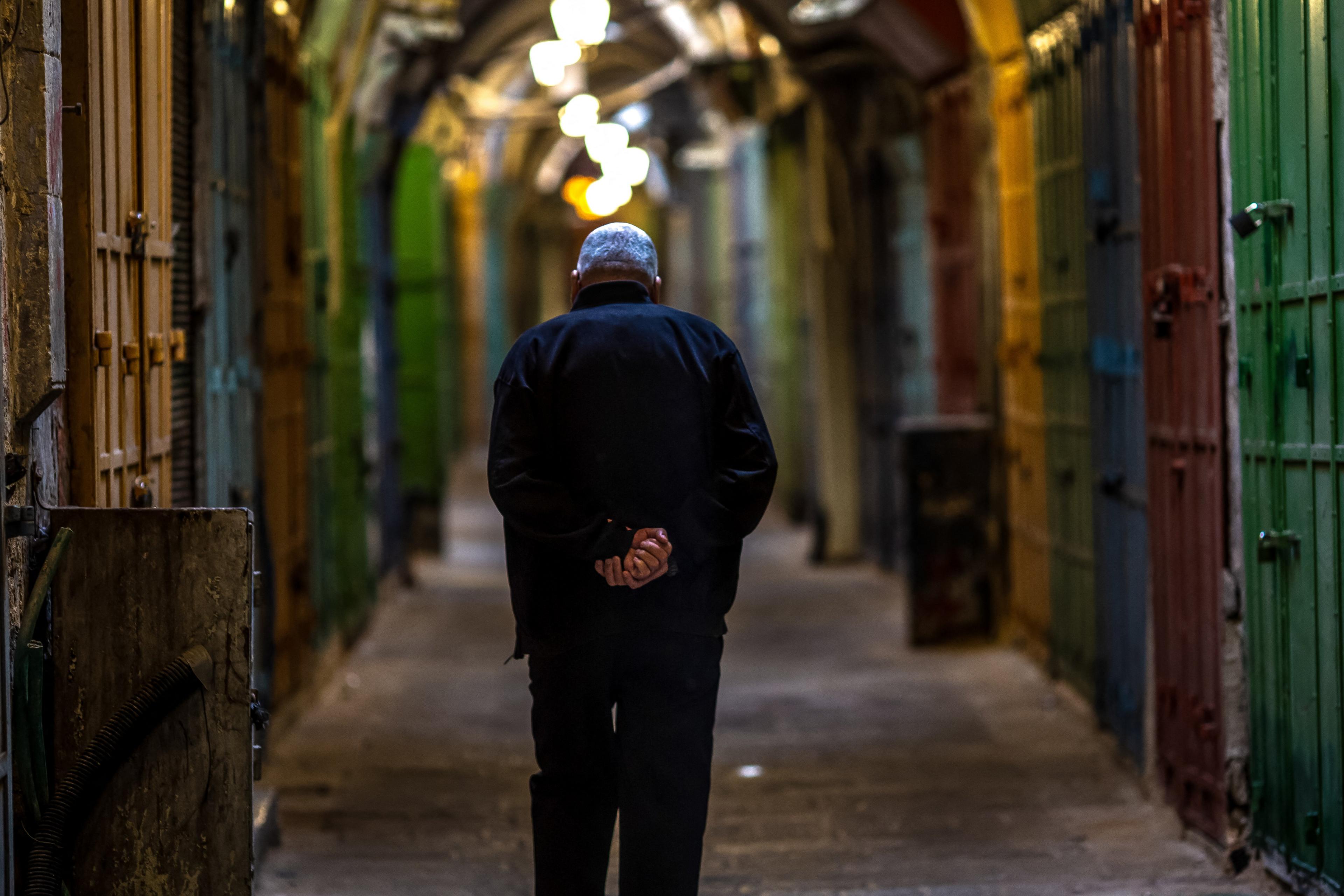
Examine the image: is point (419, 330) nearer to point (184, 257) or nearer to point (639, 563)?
point (184, 257)

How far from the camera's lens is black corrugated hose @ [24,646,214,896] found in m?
3.84

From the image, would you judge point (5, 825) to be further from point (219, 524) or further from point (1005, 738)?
point (1005, 738)

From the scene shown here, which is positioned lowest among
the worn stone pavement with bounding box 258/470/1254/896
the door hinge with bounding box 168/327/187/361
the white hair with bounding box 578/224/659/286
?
the worn stone pavement with bounding box 258/470/1254/896

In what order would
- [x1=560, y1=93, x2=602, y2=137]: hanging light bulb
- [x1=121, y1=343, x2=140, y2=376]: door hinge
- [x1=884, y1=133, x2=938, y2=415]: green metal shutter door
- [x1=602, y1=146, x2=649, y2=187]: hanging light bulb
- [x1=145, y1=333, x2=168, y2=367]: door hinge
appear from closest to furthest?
[x1=121, y1=343, x2=140, y2=376]: door hinge, [x1=145, y1=333, x2=168, y2=367]: door hinge, [x1=884, y1=133, x2=938, y2=415]: green metal shutter door, [x1=560, y1=93, x2=602, y2=137]: hanging light bulb, [x1=602, y1=146, x2=649, y2=187]: hanging light bulb

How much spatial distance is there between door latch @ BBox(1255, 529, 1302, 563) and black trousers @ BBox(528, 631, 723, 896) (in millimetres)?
1745

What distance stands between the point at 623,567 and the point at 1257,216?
2.16 metres

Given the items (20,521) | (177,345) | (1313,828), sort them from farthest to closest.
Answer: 1. (177,345)
2. (1313,828)
3. (20,521)

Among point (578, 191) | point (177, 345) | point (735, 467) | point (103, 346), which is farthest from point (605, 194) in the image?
point (735, 467)

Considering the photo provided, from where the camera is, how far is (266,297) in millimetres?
7602

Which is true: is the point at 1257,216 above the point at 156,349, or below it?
above

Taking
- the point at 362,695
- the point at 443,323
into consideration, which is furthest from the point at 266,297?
the point at 443,323

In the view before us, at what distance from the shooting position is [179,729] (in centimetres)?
387

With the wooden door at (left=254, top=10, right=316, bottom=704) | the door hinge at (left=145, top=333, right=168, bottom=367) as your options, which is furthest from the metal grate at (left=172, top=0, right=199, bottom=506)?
the wooden door at (left=254, top=10, right=316, bottom=704)

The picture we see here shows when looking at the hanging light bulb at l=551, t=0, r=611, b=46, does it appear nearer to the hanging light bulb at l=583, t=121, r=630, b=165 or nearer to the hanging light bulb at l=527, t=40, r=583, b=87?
the hanging light bulb at l=527, t=40, r=583, b=87
